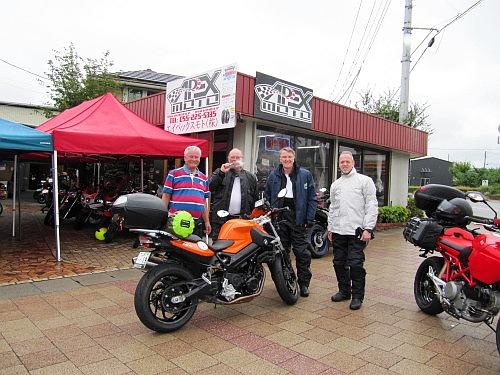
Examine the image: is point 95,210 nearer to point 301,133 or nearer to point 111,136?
point 111,136

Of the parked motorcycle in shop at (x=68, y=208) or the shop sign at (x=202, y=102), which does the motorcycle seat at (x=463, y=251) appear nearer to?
the shop sign at (x=202, y=102)

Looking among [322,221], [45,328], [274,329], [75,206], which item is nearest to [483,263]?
[274,329]

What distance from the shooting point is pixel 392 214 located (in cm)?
1242

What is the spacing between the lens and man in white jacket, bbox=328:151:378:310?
4.35 meters

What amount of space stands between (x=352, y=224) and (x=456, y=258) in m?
1.07

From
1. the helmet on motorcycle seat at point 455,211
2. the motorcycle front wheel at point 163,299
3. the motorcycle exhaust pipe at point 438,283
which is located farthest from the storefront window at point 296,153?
the motorcycle front wheel at point 163,299

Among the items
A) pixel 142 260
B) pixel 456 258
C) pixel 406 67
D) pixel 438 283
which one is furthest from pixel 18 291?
pixel 406 67

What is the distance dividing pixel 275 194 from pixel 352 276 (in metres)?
1.26

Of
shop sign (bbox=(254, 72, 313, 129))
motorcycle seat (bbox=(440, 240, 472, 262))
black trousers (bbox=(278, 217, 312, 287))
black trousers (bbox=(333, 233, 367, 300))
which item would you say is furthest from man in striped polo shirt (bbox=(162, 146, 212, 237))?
shop sign (bbox=(254, 72, 313, 129))

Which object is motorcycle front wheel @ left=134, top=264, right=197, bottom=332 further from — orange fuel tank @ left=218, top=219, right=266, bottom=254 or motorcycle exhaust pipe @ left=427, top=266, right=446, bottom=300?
motorcycle exhaust pipe @ left=427, top=266, right=446, bottom=300

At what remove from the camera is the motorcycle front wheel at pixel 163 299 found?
326 centimetres

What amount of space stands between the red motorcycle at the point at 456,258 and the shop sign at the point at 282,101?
159 inches

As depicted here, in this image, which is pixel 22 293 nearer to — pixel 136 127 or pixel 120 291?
pixel 120 291

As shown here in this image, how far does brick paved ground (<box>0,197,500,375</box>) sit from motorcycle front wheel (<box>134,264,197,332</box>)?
12 cm
